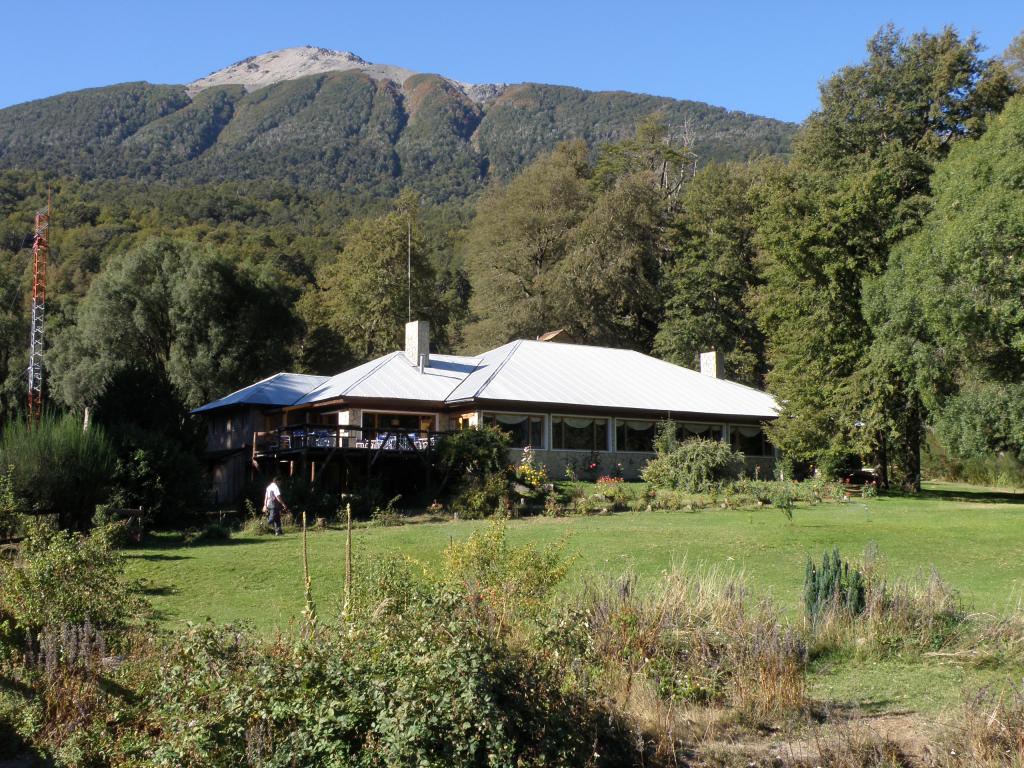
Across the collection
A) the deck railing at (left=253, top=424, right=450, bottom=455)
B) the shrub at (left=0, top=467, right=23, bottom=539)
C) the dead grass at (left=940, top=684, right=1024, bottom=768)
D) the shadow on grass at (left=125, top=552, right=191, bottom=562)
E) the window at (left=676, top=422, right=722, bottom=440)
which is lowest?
the shadow on grass at (left=125, top=552, right=191, bottom=562)

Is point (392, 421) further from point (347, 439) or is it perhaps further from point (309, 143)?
point (309, 143)

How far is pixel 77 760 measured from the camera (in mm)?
6867

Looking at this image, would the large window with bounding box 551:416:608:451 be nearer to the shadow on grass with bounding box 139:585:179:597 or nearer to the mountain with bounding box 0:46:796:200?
the shadow on grass with bounding box 139:585:179:597

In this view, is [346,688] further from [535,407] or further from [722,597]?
[535,407]

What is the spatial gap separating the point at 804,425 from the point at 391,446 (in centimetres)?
1421

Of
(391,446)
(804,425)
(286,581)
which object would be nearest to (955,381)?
(804,425)

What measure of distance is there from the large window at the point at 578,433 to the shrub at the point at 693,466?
3.49 metres

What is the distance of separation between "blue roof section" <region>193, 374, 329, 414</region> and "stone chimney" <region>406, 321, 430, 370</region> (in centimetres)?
442

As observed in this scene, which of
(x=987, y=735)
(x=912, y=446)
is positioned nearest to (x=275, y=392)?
(x=912, y=446)

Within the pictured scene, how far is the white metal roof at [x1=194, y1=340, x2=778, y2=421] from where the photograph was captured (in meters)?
34.3

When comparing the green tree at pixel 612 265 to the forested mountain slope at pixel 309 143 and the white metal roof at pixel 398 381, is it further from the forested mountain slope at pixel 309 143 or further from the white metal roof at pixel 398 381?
the forested mountain slope at pixel 309 143

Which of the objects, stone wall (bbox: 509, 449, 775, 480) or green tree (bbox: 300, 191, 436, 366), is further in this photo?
green tree (bbox: 300, 191, 436, 366)

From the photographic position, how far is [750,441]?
40.1 metres

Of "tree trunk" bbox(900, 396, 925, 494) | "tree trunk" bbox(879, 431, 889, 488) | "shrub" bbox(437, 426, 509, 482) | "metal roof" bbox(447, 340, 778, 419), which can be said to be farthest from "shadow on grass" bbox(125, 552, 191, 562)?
"tree trunk" bbox(900, 396, 925, 494)
